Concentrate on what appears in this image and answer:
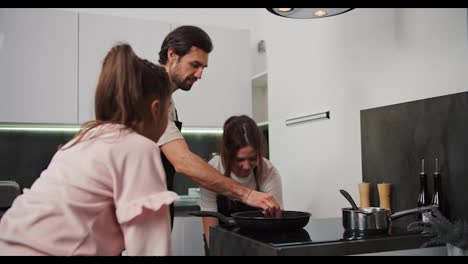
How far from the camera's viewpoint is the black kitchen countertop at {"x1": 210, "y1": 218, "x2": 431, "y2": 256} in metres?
0.99

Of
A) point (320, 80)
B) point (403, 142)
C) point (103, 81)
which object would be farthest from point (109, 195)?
point (320, 80)

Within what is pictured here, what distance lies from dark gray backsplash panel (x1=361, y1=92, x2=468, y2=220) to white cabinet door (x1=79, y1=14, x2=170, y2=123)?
55.7 inches

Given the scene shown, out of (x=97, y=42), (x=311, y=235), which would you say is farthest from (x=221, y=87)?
(x=311, y=235)

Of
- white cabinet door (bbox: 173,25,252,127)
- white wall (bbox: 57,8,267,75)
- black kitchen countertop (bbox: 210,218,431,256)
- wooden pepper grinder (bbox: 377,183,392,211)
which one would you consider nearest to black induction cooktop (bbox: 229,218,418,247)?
black kitchen countertop (bbox: 210,218,431,256)

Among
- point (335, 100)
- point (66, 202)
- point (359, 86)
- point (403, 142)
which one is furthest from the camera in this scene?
point (335, 100)

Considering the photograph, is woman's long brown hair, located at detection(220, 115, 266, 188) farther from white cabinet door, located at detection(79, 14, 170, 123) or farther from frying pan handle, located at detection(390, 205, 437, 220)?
white cabinet door, located at detection(79, 14, 170, 123)

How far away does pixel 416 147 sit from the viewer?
147cm

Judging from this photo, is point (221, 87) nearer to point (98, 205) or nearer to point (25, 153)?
point (25, 153)

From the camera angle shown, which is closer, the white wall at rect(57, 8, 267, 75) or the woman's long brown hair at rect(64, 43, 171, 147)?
the woman's long brown hair at rect(64, 43, 171, 147)

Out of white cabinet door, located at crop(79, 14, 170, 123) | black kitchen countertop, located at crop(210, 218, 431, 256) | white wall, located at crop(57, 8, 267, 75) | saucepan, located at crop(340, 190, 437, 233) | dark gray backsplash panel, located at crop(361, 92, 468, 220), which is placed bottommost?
black kitchen countertop, located at crop(210, 218, 431, 256)

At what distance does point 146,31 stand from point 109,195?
1.96 m

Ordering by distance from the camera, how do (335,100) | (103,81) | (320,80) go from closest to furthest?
(103,81), (335,100), (320,80)

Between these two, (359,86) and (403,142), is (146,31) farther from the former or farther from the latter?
(403,142)

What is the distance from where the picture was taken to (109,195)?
77 centimetres
